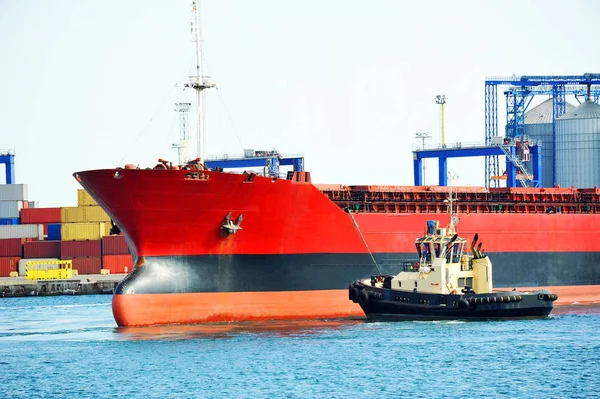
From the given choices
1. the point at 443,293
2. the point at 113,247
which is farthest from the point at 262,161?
the point at 443,293

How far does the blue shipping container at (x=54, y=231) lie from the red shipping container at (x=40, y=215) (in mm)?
240

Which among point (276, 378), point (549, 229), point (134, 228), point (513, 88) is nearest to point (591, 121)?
point (513, 88)

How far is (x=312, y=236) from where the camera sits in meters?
36.1

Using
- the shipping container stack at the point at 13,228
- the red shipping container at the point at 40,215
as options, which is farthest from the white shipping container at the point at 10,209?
the red shipping container at the point at 40,215

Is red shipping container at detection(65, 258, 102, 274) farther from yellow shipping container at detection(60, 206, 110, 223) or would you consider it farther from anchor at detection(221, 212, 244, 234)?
anchor at detection(221, 212, 244, 234)

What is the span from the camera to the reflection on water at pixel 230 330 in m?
31.8

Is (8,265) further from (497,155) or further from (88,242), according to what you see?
(497,155)

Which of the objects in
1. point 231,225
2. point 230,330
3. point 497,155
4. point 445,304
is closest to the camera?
point 230,330

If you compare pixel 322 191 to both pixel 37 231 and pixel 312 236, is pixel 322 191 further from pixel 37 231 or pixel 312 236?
pixel 37 231

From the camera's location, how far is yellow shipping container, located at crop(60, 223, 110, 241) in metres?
62.3

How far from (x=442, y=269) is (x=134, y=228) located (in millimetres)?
9383

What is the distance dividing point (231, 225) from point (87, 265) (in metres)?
31.1

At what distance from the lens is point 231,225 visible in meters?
34.2

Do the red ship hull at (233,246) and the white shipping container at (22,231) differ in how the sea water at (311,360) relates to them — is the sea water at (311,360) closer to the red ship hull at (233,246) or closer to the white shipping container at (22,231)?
the red ship hull at (233,246)
